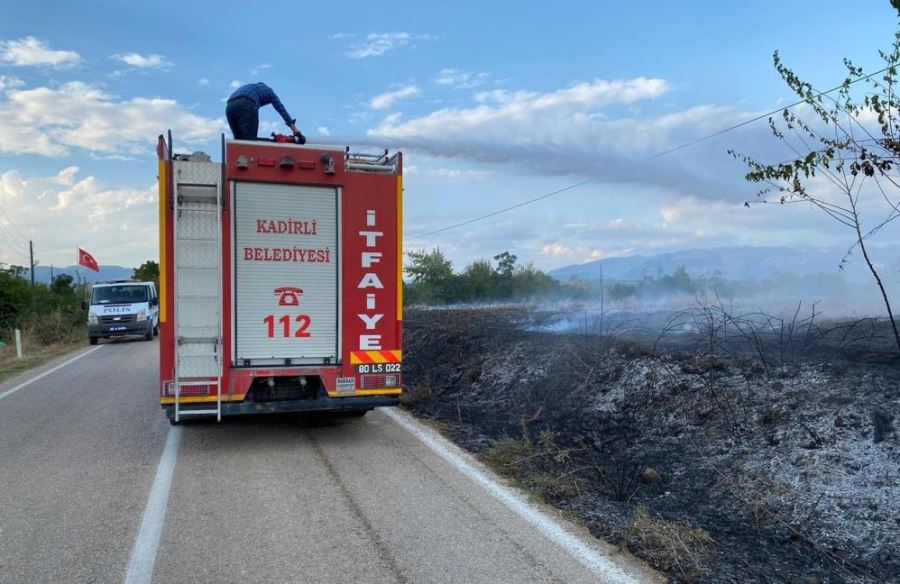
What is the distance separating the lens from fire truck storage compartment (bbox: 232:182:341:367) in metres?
7.52

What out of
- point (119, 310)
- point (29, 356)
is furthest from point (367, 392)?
point (119, 310)

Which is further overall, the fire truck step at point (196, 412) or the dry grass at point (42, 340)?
the dry grass at point (42, 340)

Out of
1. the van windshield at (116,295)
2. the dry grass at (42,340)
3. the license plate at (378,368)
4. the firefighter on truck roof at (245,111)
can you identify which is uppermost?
the firefighter on truck roof at (245,111)

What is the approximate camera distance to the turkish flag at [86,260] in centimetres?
4020

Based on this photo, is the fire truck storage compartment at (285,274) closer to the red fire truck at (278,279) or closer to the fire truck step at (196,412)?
the red fire truck at (278,279)

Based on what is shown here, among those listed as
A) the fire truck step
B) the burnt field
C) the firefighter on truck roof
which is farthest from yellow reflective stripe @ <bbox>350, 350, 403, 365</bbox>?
the firefighter on truck roof

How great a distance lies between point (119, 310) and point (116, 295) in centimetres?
74

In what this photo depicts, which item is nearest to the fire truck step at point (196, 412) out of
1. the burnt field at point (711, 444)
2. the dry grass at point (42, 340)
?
the burnt field at point (711, 444)

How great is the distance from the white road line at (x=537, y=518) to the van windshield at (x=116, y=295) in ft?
64.8

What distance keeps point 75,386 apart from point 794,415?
12255 mm

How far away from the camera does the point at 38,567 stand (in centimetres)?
445

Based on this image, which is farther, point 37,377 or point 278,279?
point 37,377

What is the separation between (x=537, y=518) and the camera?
5.35m

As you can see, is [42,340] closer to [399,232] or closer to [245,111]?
[245,111]
